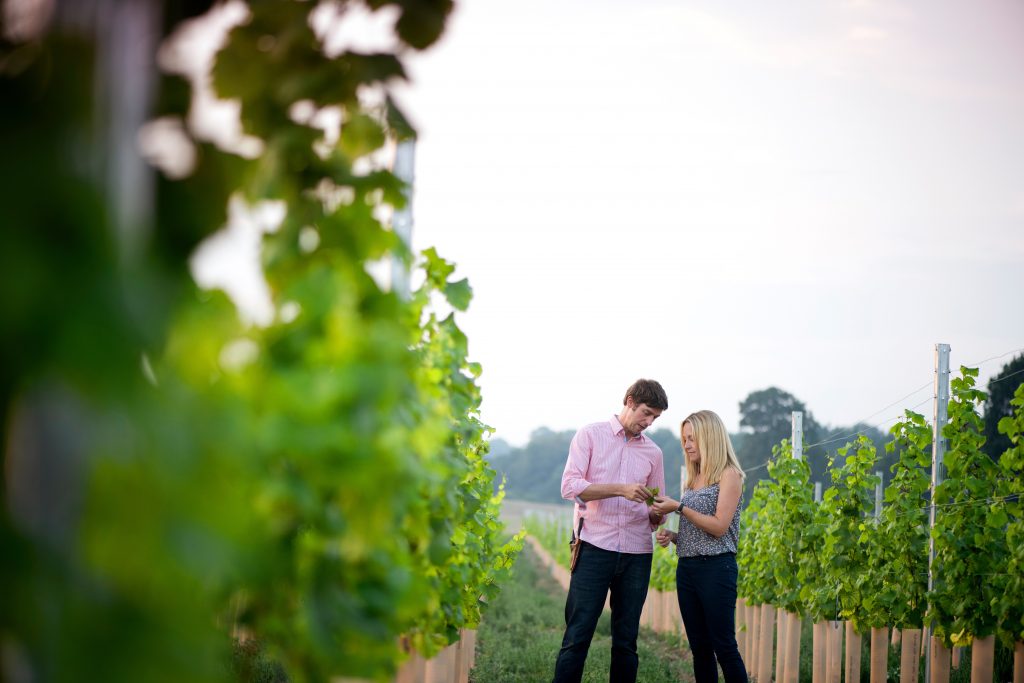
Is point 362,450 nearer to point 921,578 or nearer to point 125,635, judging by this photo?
point 125,635

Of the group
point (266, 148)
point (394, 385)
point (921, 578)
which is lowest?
point (921, 578)

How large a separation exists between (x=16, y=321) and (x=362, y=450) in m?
0.74

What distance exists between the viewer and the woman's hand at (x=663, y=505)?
5.54 meters

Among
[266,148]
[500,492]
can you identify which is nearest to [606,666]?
[500,492]

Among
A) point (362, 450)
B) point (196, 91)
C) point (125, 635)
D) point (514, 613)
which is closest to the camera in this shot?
point (125, 635)

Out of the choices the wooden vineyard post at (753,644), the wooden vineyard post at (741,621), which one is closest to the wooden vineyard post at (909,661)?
the wooden vineyard post at (753,644)

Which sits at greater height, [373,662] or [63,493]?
[63,493]

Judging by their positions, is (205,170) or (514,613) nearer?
(205,170)

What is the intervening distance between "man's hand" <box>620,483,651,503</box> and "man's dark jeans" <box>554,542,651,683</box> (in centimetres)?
39

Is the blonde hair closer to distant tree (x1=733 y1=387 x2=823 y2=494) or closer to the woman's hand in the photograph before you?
the woman's hand

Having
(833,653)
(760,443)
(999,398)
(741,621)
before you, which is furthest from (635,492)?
(760,443)

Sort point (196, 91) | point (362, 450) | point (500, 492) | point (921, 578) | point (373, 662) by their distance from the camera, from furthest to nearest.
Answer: point (500, 492) → point (921, 578) → point (373, 662) → point (362, 450) → point (196, 91)

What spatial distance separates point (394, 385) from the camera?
154 cm

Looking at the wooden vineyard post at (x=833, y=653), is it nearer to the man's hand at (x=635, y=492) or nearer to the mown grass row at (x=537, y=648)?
the mown grass row at (x=537, y=648)
